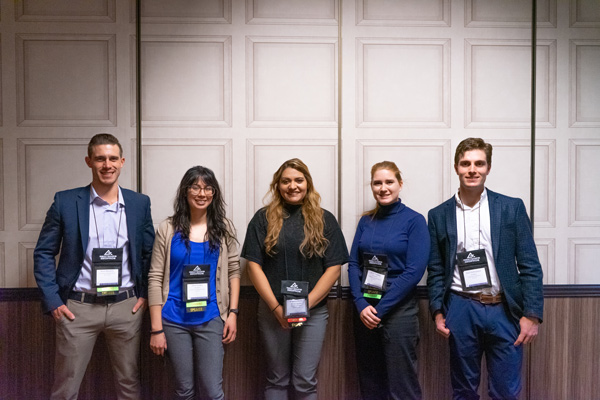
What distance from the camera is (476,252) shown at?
87.1 inches

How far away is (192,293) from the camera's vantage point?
2178 millimetres

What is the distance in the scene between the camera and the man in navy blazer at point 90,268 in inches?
87.4

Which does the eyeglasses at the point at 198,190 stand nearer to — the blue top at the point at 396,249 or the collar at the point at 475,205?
the blue top at the point at 396,249

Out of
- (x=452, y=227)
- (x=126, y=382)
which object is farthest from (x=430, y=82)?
(x=126, y=382)

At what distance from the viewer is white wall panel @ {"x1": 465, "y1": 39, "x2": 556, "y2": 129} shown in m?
2.87

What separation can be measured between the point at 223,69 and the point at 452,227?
192 cm

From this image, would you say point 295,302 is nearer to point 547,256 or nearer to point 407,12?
point 547,256

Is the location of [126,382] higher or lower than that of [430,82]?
lower

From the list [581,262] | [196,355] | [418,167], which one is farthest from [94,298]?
[581,262]

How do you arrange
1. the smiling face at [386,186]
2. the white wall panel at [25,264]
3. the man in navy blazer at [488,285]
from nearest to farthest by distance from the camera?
the man in navy blazer at [488,285] < the smiling face at [386,186] < the white wall panel at [25,264]

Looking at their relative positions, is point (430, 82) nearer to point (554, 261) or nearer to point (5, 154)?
point (554, 261)

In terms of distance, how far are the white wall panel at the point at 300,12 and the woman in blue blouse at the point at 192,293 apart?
1.34 meters

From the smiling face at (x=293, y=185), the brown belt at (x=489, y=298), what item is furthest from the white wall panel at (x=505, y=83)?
the smiling face at (x=293, y=185)

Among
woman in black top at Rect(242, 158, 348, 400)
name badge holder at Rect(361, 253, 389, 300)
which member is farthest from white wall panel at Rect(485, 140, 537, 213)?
woman in black top at Rect(242, 158, 348, 400)
